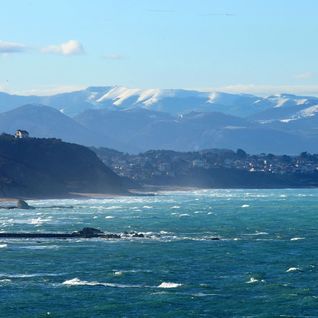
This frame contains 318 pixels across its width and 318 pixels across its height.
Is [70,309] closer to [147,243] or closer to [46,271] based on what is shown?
[46,271]

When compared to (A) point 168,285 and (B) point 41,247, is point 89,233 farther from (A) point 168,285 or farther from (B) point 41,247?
(A) point 168,285

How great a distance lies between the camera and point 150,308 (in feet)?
217

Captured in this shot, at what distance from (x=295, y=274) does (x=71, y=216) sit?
263 ft

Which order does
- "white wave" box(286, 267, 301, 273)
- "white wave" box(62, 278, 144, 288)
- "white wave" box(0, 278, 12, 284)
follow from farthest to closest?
"white wave" box(286, 267, 301, 273) < "white wave" box(0, 278, 12, 284) < "white wave" box(62, 278, 144, 288)

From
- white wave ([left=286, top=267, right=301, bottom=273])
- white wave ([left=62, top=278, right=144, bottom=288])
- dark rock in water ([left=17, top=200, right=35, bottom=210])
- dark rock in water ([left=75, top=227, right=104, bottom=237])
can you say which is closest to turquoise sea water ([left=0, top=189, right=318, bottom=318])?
white wave ([left=62, top=278, right=144, bottom=288])

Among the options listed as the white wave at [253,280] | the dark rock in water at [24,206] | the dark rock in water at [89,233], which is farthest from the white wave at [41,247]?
the dark rock in water at [24,206]

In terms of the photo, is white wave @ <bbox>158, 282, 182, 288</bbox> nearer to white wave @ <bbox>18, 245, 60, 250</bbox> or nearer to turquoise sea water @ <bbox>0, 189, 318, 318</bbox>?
turquoise sea water @ <bbox>0, 189, 318, 318</bbox>

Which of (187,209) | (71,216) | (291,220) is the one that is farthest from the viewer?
(187,209)

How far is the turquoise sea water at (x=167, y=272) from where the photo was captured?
6669 centimetres

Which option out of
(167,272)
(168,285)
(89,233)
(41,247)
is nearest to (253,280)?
(168,285)

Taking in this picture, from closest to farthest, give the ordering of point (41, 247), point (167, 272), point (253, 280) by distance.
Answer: point (253, 280)
point (167, 272)
point (41, 247)

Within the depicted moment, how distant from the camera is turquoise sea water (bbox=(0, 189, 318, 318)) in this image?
219 feet

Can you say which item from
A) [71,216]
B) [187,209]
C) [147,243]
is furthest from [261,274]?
[187,209]

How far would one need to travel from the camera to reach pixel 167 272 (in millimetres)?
83000
